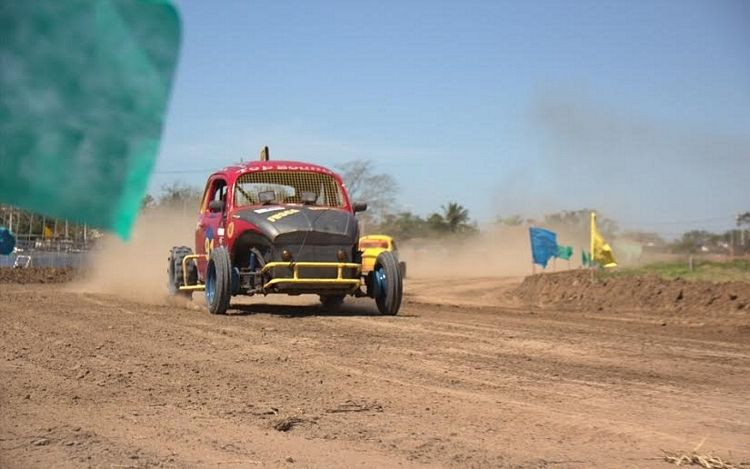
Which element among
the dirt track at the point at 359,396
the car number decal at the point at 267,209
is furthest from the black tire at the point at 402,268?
the dirt track at the point at 359,396

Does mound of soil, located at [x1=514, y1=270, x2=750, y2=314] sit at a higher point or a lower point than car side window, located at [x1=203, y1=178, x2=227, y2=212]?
lower

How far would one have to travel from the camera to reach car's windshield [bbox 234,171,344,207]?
1227cm

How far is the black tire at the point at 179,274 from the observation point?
1386 cm

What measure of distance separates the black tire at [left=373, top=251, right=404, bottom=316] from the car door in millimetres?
2413

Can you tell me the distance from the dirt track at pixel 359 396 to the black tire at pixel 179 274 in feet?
12.7

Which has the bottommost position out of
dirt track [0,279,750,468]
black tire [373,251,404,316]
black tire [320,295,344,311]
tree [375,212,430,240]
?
dirt track [0,279,750,468]

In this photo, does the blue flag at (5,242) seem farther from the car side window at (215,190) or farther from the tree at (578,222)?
the tree at (578,222)

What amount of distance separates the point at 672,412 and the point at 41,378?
4.44m

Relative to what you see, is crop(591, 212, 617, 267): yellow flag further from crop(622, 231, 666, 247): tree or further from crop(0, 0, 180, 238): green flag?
crop(622, 231, 666, 247): tree

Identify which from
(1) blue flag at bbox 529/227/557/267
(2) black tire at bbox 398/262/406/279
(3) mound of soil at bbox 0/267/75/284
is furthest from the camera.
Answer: (1) blue flag at bbox 529/227/557/267

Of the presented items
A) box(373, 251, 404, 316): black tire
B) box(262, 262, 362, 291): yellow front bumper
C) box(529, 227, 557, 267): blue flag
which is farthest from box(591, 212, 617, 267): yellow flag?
box(262, 262, 362, 291): yellow front bumper

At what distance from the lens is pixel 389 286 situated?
11633mm

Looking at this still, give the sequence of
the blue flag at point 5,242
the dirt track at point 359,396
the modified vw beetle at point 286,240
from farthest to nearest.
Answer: the blue flag at point 5,242 → the modified vw beetle at point 286,240 → the dirt track at point 359,396

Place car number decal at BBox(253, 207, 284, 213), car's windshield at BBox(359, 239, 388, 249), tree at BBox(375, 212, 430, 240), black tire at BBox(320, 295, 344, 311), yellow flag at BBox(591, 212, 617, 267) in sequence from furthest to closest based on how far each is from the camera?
tree at BBox(375, 212, 430, 240)
car's windshield at BBox(359, 239, 388, 249)
yellow flag at BBox(591, 212, 617, 267)
black tire at BBox(320, 295, 344, 311)
car number decal at BBox(253, 207, 284, 213)
